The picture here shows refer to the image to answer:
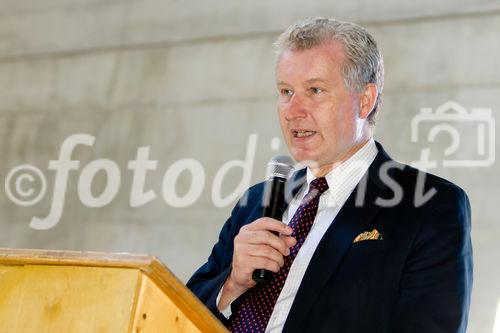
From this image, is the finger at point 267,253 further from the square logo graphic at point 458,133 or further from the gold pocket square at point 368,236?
the square logo graphic at point 458,133

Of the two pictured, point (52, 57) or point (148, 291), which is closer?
point (148, 291)

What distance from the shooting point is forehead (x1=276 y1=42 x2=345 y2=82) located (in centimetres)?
181

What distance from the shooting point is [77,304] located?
1.06 m

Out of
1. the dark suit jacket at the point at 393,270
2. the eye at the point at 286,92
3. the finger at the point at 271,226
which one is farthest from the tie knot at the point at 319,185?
the finger at the point at 271,226

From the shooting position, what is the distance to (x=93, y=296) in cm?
105

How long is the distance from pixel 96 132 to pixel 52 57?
2.15 feet

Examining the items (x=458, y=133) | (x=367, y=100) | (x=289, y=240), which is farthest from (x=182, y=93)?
(x=289, y=240)

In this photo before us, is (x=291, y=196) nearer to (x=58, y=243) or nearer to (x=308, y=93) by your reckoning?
(x=308, y=93)

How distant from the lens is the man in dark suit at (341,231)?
1.57 meters

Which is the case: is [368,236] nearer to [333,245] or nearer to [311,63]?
[333,245]

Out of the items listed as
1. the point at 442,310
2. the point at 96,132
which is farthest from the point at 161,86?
the point at 442,310

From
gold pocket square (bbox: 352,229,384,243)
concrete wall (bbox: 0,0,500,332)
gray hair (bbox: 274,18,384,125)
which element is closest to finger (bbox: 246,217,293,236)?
gold pocket square (bbox: 352,229,384,243)

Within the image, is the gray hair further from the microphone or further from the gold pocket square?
the gold pocket square

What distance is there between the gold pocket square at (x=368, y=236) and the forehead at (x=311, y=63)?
0.40 m
